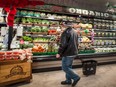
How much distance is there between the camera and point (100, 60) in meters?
7.38

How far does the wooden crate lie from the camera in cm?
428

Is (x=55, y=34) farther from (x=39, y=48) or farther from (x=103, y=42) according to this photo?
(x=103, y=42)

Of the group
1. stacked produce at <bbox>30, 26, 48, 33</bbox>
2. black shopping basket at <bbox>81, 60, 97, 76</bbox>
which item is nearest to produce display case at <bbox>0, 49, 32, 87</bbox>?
stacked produce at <bbox>30, 26, 48, 33</bbox>

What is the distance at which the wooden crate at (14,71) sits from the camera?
4.28 m

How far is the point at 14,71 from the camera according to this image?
4.49 m

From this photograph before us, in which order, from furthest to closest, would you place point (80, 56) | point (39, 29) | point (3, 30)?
point (80, 56)
point (39, 29)
point (3, 30)

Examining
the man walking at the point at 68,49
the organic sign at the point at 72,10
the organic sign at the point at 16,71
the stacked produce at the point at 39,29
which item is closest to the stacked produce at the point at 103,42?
the organic sign at the point at 72,10

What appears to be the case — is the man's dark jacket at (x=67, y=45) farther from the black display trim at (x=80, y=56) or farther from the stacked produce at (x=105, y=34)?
the stacked produce at (x=105, y=34)

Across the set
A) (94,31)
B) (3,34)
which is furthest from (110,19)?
(3,34)

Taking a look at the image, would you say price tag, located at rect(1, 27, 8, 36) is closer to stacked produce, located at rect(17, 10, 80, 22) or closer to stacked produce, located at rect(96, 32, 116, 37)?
stacked produce, located at rect(17, 10, 80, 22)

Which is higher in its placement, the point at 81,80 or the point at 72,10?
the point at 72,10

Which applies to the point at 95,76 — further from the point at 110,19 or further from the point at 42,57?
the point at 110,19

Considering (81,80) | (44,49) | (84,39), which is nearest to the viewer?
(81,80)

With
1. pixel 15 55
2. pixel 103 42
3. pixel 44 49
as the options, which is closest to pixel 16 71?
pixel 15 55
